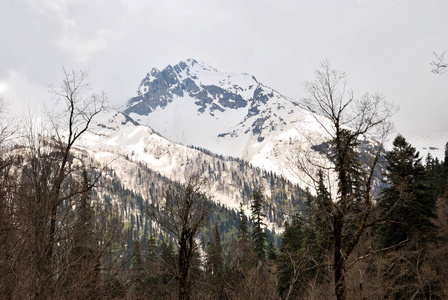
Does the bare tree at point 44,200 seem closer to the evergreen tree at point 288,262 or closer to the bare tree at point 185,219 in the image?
the bare tree at point 185,219

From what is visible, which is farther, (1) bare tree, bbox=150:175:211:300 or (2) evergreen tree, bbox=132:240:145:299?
(2) evergreen tree, bbox=132:240:145:299

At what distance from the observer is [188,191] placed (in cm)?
1577

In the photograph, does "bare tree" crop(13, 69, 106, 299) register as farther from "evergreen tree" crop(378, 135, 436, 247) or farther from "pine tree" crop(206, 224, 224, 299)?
"evergreen tree" crop(378, 135, 436, 247)

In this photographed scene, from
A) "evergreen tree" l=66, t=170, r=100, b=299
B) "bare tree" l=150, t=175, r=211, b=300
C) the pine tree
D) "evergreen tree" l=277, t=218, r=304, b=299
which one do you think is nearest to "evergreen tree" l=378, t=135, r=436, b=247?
"evergreen tree" l=277, t=218, r=304, b=299

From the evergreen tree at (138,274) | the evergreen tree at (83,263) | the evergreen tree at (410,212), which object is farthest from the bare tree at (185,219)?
the evergreen tree at (410,212)

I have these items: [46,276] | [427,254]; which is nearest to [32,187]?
[46,276]

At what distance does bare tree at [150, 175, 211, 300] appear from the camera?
1496cm

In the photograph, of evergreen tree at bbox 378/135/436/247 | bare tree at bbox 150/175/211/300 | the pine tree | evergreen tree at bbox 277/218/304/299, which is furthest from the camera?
evergreen tree at bbox 277/218/304/299

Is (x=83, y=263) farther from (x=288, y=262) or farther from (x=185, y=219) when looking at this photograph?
(x=288, y=262)

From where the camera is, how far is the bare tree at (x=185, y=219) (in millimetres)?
14961

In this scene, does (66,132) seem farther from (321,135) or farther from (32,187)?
(321,135)

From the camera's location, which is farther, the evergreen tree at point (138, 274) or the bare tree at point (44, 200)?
the evergreen tree at point (138, 274)

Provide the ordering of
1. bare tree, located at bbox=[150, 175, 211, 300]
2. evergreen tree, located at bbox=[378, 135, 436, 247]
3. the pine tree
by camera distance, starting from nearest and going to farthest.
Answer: bare tree, located at bbox=[150, 175, 211, 300] < evergreen tree, located at bbox=[378, 135, 436, 247] < the pine tree

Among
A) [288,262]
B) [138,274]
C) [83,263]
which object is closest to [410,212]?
[288,262]
